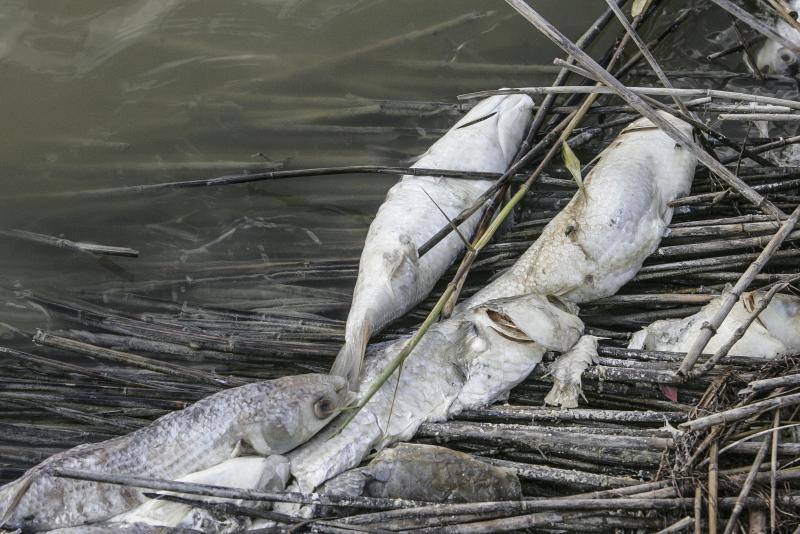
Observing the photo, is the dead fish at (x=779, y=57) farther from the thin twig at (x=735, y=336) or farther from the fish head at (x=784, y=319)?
the thin twig at (x=735, y=336)

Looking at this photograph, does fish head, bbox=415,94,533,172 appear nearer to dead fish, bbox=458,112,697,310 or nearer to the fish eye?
dead fish, bbox=458,112,697,310

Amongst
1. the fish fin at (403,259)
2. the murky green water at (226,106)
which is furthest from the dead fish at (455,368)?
the murky green water at (226,106)

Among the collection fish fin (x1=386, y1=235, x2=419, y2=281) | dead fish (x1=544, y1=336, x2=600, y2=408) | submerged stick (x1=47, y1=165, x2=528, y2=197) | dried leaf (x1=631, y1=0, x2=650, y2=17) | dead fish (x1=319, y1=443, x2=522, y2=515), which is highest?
dried leaf (x1=631, y1=0, x2=650, y2=17)

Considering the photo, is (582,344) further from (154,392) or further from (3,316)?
(3,316)

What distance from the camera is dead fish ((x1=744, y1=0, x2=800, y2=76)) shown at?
16.3 ft

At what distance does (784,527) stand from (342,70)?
376 centimetres

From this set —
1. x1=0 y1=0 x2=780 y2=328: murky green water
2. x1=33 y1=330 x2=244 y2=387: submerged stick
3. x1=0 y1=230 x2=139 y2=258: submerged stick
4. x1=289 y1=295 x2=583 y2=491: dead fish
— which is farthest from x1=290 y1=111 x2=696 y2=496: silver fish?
x1=0 y1=230 x2=139 y2=258: submerged stick

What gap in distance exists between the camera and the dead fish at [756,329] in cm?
347

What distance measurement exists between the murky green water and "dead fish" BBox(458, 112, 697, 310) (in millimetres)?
1133

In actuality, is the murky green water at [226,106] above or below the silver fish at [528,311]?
above

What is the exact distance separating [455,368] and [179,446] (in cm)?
130

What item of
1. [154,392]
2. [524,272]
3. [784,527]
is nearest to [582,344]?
[524,272]

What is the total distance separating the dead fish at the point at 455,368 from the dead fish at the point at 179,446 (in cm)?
14

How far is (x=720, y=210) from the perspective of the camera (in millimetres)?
4109
